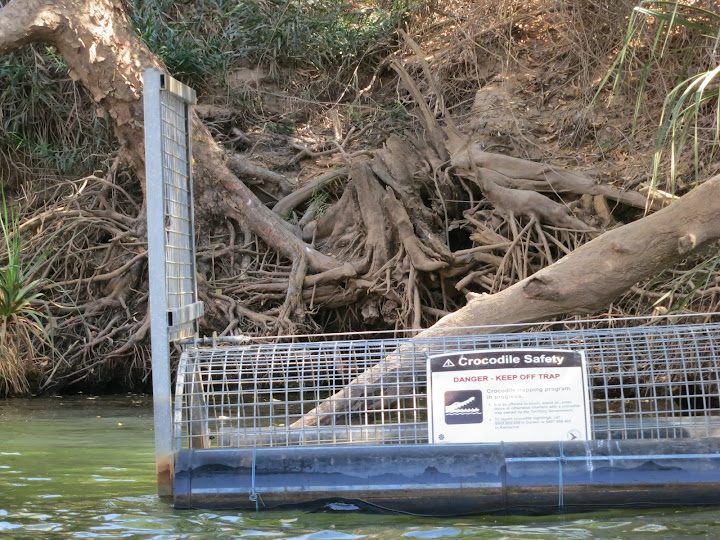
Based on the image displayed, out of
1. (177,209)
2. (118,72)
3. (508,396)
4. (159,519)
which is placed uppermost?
(118,72)

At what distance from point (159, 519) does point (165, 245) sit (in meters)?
1.13

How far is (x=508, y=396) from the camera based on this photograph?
13.0ft

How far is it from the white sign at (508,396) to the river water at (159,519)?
37 cm

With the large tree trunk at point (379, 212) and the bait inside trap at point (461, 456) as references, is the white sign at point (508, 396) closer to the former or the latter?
the bait inside trap at point (461, 456)

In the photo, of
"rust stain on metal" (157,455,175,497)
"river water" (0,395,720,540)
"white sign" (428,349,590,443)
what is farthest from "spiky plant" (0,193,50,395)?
"white sign" (428,349,590,443)

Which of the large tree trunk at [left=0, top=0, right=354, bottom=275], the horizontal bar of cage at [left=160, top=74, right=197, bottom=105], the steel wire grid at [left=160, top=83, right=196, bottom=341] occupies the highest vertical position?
the large tree trunk at [left=0, top=0, right=354, bottom=275]

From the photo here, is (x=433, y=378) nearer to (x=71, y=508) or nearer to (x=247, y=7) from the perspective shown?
(x=71, y=508)

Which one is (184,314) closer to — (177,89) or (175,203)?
(175,203)

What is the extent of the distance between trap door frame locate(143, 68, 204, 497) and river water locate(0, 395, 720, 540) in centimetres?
29

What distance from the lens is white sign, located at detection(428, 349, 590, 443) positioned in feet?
12.9

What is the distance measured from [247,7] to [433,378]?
884 centimetres

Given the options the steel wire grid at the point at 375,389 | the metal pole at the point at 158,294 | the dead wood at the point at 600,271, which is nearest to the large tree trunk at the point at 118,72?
the dead wood at the point at 600,271

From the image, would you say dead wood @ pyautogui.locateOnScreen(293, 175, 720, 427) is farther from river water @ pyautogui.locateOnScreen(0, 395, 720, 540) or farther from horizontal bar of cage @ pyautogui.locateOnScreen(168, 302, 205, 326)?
river water @ pyautogui.locateOnScreen(0, 395, 720, 540)

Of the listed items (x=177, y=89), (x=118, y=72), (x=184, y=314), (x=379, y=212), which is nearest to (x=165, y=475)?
(x=184, y=314)
